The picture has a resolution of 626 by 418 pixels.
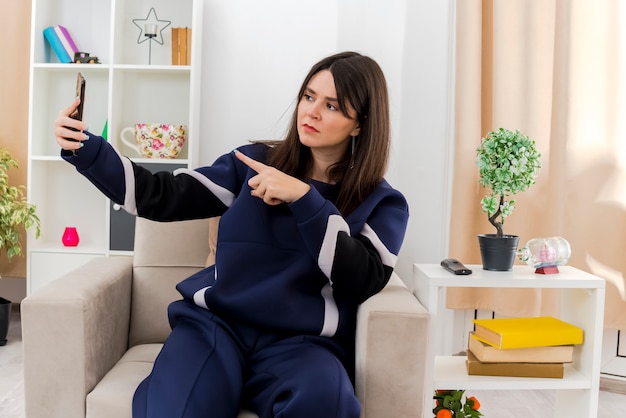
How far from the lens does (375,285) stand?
1.63 m

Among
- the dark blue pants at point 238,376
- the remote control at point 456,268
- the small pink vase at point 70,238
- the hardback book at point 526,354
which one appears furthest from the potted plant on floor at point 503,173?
the small pink vase at point 70,238

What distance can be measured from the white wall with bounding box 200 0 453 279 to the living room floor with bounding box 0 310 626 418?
1.92 feet

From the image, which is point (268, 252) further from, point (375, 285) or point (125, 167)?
point (125, 167)

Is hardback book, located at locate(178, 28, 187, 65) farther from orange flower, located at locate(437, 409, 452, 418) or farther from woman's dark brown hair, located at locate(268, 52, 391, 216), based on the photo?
orange flower, located at locate(437, 409, 452, 418)

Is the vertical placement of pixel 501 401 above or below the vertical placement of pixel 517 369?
below

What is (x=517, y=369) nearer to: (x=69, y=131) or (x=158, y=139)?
(x=69, y=131)

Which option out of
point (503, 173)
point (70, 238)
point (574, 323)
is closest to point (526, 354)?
point (574, 323)

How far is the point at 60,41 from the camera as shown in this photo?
10.1ft

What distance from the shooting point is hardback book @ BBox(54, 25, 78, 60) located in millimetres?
3062

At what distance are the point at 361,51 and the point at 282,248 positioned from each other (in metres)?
1.54

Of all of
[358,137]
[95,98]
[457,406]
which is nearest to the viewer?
[358,137]

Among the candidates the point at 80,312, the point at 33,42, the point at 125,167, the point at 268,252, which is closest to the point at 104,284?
the point at 80,312

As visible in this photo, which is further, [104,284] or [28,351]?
[104,284]

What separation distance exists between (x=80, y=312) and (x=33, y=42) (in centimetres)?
177
